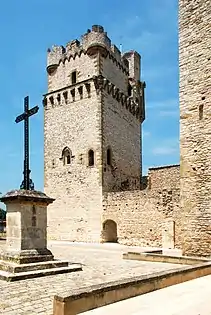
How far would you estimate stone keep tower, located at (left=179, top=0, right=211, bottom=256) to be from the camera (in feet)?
33.2

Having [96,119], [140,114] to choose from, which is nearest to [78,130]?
[96,119]

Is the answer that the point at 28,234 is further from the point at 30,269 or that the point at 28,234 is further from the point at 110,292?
the point at 110,292

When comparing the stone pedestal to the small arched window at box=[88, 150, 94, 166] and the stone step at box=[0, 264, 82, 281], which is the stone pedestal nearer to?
the stone step at box=[0, 264, 82, 281]

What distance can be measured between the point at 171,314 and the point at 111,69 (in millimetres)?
19805

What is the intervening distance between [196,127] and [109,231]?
37.5 ft

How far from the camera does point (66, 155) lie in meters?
22.4

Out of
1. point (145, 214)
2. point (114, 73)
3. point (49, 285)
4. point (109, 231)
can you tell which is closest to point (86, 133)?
point (114, 73)

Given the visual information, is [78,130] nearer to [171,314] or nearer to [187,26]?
[187,26]

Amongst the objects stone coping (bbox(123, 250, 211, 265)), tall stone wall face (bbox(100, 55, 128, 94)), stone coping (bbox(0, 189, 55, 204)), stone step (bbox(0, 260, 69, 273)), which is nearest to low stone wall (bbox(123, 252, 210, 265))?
stone coping (bbox(123, 250, 211, 265))

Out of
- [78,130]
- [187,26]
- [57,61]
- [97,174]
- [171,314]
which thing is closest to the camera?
[171,314]

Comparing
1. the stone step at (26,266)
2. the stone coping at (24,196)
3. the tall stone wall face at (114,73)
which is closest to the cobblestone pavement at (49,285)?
the stone step at (26,266)

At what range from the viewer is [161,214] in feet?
57.7

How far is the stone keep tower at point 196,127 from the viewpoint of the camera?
398 inches

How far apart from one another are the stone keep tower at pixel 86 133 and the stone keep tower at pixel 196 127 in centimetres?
982
